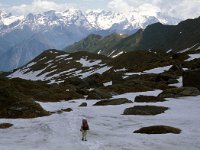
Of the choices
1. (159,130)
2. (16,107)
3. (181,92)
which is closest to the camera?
(159,130)

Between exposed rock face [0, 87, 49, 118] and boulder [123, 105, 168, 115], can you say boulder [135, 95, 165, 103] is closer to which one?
boulder [123, 105, 168, 115]

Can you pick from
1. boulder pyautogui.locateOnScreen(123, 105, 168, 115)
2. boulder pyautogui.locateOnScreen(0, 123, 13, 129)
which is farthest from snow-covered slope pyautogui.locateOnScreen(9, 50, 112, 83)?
boulder pyautogui.locateOnScreen(0, 123, 13, 129)

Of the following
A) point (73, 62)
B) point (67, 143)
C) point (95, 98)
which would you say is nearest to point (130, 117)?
point (67, 143)

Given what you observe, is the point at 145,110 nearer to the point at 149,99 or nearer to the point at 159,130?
the point at 149,99

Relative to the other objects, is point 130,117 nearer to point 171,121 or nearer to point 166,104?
point 171,121

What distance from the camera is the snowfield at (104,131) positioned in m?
27.7

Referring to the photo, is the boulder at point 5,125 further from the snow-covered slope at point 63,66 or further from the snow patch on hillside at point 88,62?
the snow patch on hillside at point 88,62

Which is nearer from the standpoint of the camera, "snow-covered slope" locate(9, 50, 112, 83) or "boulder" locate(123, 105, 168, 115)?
"boulder" locate(123, 105, 168, 115)

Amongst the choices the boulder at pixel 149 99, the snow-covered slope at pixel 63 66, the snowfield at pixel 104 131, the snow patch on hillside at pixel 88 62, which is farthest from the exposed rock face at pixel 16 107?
the snow patch on hillside at pixel 88 62

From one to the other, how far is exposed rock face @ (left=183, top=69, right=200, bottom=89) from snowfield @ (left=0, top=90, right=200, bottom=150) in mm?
10761

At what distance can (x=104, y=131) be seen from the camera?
34.2 metres

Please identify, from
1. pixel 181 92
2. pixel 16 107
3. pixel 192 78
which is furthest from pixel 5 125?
pixel 192 78

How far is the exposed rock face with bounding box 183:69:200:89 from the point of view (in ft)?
193

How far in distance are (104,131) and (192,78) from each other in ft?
96.0
